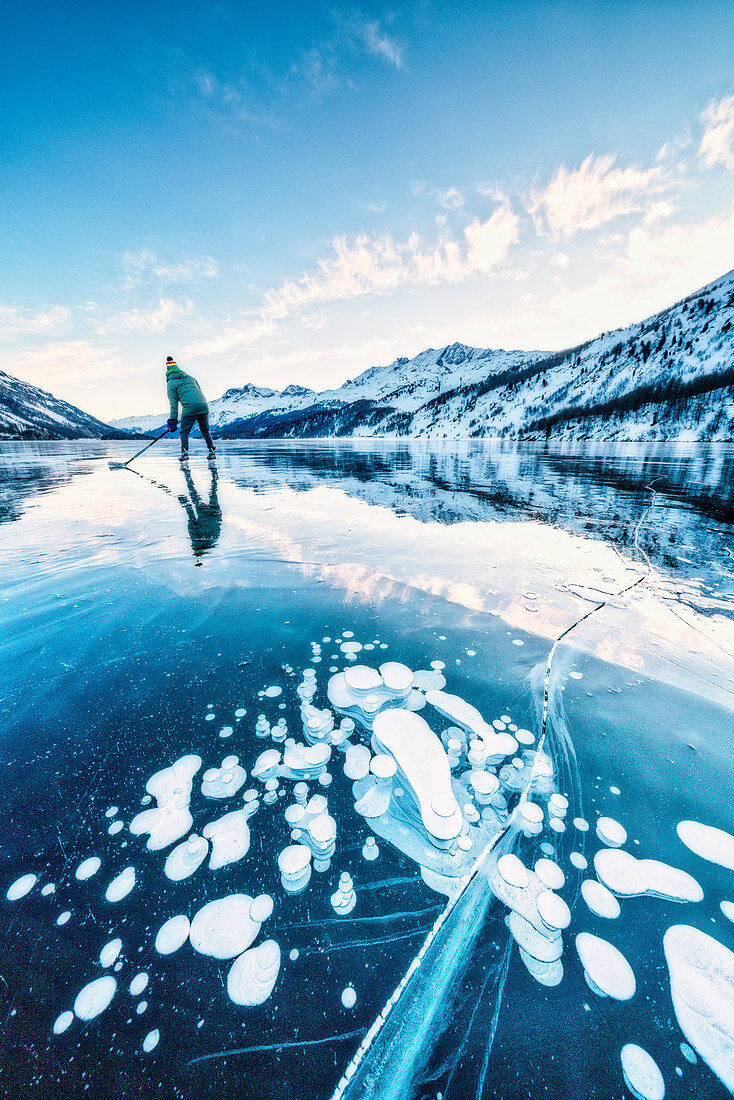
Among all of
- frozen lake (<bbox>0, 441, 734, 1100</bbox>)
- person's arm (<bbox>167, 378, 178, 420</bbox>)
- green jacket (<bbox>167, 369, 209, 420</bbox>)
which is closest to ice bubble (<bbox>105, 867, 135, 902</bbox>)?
frozen lake (<bbox>0, 441, 734, 1100</bbox>)

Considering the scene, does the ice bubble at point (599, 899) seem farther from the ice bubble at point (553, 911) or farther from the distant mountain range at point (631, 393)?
the distant mountain range at point (631, 393)

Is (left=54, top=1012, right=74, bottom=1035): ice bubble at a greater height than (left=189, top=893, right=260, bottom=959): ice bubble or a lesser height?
greater

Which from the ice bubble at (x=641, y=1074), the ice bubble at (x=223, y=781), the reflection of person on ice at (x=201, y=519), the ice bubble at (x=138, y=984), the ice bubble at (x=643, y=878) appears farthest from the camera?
the reflection of person on ice at (x=201, y=519)

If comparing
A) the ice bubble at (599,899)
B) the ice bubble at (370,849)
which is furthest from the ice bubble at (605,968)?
the ice bubble at (370,849)

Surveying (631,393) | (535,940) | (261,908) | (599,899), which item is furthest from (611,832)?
(631,393)

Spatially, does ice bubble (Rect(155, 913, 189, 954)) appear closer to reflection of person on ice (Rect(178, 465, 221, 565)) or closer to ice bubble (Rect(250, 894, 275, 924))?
ice bubble (Rect(250, 894, 275, 924))

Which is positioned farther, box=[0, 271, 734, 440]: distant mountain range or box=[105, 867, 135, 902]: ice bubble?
box=[0, 271, 734, 440]: distant mountain range

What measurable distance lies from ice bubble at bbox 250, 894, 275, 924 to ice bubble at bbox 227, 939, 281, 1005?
0.10 m

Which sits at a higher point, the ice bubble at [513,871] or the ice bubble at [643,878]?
the ice bubble at [513,871]

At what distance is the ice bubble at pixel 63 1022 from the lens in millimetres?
1305

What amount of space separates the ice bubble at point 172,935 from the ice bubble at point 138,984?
77mm

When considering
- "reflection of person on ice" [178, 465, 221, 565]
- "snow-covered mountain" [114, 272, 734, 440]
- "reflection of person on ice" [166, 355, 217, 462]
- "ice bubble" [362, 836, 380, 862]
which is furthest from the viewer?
"snow-covered mountain" [114, 272, 734, 440]

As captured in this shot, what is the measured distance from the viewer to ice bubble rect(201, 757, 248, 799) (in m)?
2.20

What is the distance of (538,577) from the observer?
215 inches
